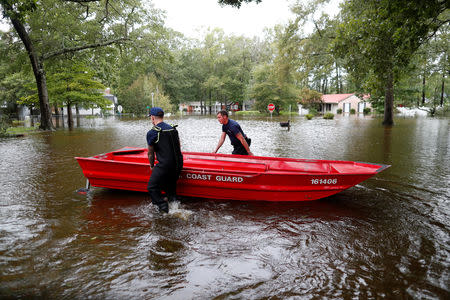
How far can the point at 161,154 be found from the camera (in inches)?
201

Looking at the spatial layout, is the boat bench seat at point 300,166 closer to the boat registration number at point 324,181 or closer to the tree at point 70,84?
the boat registration number at point 324,181

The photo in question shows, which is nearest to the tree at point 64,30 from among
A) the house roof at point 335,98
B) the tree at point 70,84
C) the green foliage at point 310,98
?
the tree at point 70,84

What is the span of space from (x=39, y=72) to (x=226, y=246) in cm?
2224

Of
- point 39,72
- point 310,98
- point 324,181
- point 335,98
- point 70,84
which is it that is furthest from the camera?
point 335,98

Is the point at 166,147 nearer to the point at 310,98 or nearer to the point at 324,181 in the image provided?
the point at 324,181

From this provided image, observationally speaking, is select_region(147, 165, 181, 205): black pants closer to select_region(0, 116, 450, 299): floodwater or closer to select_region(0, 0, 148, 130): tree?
select_region(0, 116, 450, 299): floodwater

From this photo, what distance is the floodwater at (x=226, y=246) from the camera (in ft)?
10.8

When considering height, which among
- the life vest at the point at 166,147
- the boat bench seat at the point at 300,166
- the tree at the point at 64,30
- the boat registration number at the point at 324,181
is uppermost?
the tree at the point at 64,30

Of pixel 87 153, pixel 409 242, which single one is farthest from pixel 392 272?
pixel 87 153

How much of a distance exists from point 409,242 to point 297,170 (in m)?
2.44

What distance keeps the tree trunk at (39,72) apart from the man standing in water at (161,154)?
19.6 metres

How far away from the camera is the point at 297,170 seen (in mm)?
6195

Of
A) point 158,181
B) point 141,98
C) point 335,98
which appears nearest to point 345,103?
point 335,98

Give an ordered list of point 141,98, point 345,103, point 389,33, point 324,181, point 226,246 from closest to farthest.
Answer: point 226,246
point 324,181
point 389,33
point 141,98
point 345,103
